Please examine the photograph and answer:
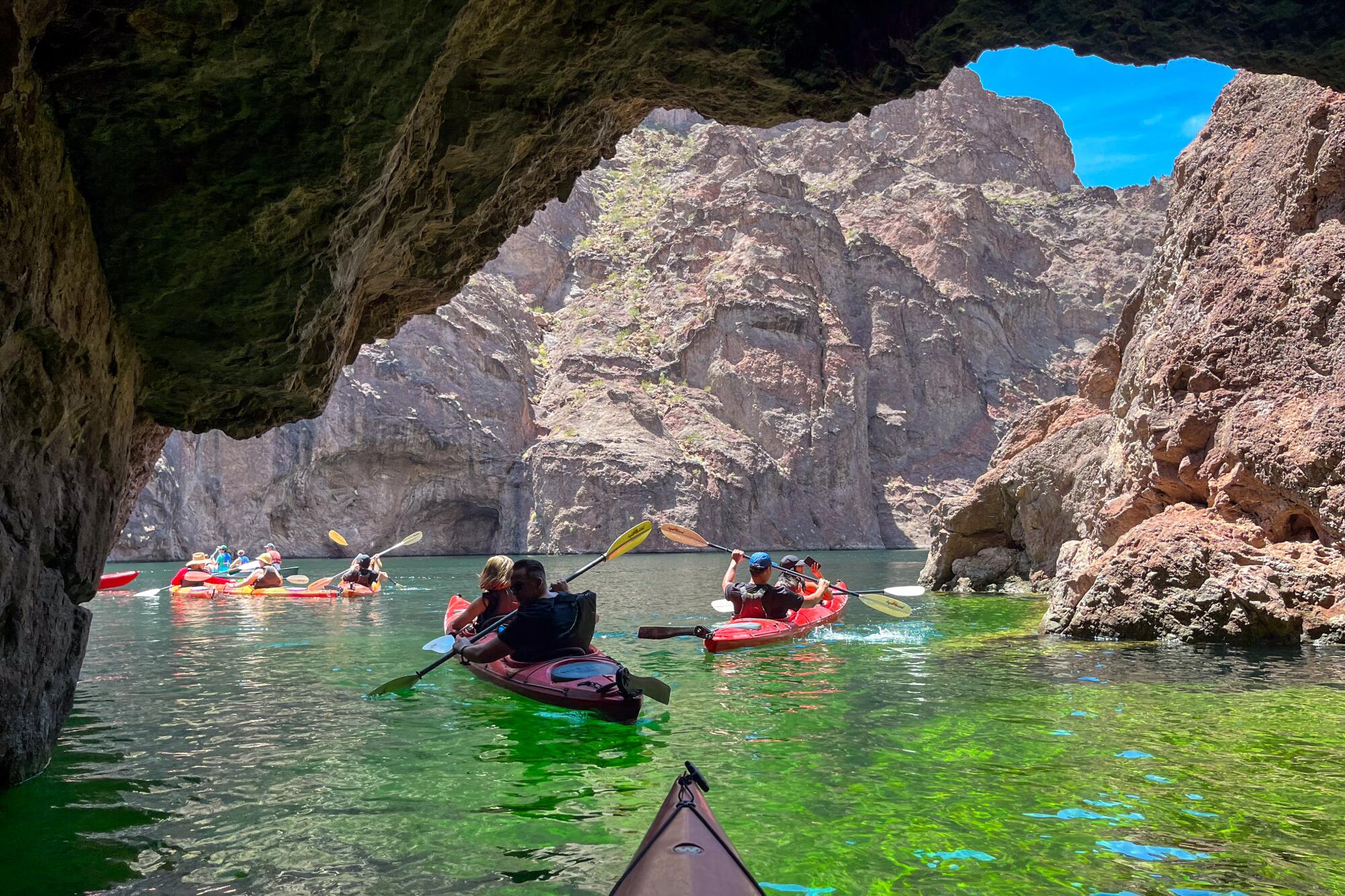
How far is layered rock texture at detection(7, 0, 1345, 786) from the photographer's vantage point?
4270 millimetres

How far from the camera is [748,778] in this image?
19.8 ft

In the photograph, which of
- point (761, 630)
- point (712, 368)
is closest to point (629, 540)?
point (761, 630)

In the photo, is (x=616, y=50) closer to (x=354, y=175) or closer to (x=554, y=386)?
(x=354, y=175)

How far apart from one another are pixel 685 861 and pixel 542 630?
221 inches

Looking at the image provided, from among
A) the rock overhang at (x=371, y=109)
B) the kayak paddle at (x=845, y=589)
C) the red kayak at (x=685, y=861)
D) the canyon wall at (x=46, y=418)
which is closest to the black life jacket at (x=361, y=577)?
the kayak paddle at (x=845, y=589)

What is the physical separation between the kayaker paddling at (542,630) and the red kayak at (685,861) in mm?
4946

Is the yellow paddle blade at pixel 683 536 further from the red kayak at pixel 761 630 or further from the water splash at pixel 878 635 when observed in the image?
the water splash at pixel 878 635

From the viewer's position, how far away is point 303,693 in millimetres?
9594

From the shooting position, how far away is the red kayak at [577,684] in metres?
7.76

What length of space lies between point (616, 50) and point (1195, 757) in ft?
20.5

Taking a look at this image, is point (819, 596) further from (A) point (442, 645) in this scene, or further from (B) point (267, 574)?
(B) point (267, 574)

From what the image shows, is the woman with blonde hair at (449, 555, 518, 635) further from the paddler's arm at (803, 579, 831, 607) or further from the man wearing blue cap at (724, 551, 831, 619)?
the paddler's arm at (803, 579, 831, 607)

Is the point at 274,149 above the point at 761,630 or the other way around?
above

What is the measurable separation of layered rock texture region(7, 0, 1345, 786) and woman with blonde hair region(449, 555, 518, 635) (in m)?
3.31
